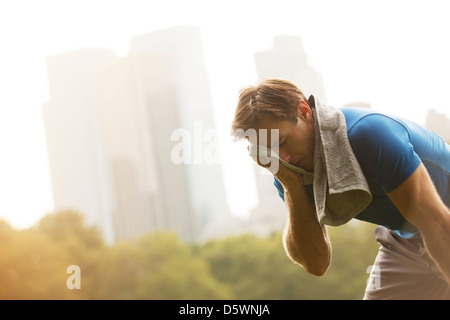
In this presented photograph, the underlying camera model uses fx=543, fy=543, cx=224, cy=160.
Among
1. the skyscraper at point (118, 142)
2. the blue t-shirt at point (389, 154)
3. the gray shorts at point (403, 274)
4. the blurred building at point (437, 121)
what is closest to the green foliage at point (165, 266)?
the blurred building at point (437, 121)

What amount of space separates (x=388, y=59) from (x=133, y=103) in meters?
32.3

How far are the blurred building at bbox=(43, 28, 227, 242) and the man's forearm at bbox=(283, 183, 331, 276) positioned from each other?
3581cm

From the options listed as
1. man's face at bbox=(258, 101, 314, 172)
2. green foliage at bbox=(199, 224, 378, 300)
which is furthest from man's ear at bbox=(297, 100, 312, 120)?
green foliage at bbox=(199, 224, 378, 300)

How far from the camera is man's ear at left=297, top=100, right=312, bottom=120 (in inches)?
45.1

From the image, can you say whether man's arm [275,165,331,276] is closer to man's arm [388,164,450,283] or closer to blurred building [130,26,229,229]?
man's arm [388,164,450,283]

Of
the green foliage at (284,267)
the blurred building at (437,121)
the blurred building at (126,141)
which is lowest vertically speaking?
the green foliage at (284,267)

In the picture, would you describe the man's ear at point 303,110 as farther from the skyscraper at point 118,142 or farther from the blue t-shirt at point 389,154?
the skyscraper at point 118,142

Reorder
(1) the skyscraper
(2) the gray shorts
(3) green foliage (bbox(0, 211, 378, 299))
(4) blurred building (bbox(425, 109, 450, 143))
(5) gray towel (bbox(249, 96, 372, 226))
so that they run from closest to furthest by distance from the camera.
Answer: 1. (5) gray towel (bbox(249, 96, 372, 226))
2. (2) the gray shorts
3. (4) blurred building (bbox(425, 109, 450, 143))
4. (3) green foliage (bbox(0, 211, 378, 299))
5. (1) the skyscraper

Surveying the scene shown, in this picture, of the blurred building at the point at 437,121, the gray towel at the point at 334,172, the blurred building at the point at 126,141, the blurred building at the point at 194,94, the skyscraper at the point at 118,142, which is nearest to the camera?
the gray towel at the point at 334,172

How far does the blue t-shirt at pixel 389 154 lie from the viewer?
969 mm

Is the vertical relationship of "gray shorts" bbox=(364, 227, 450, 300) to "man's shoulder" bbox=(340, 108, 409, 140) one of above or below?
below

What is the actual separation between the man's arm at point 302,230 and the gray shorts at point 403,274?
0.24 meters
